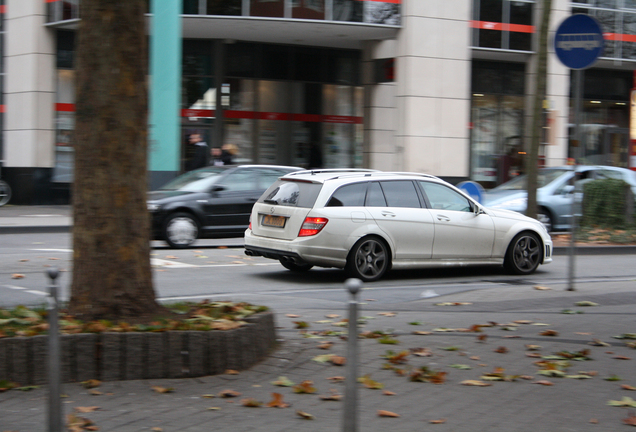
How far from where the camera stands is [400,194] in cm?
1098

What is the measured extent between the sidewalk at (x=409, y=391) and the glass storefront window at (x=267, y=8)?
52.0 ft

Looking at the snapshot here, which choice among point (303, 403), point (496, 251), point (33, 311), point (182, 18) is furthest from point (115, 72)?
point (182, 18)

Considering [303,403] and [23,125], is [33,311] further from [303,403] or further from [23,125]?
[23,125]

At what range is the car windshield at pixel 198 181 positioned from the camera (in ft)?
47.8

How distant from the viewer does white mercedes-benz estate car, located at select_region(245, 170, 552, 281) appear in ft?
33.6

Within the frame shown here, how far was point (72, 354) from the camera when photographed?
A: 489cm

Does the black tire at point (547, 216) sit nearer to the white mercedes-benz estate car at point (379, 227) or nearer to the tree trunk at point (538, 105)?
the tree trunk at point (538, 105)

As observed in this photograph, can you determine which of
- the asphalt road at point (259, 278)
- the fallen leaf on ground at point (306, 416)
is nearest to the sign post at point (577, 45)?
the asphalt road at point (259, 278)

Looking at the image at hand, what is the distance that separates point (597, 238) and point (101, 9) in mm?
13003

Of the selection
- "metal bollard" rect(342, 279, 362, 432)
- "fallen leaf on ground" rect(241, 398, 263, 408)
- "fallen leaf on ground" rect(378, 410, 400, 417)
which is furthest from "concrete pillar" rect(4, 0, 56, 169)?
"metal bollard" rect(342, 279, 362, 432)

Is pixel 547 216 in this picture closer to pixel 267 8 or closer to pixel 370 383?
pixel 267 8

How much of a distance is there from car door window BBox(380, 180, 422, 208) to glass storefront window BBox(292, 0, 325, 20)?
39.6ft

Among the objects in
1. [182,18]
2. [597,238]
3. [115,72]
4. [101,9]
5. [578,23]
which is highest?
[182,18]

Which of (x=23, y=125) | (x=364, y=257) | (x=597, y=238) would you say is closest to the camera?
A: (x=364, y=257)
